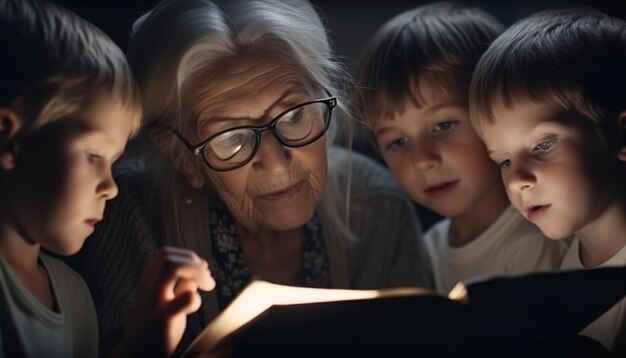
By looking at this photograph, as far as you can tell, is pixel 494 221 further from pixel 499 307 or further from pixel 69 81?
pixel 69 81

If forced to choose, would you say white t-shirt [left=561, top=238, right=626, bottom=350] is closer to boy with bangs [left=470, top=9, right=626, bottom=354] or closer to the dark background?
boy with bangs [left=470, top=9, right=626, bottom=354]

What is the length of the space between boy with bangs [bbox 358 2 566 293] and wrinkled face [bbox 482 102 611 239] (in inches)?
4.8

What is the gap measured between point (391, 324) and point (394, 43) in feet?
1.66

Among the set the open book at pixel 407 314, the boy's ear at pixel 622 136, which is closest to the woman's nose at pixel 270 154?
the open book at pixel 407 314

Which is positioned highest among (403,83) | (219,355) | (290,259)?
(403,83)

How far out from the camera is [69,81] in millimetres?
934

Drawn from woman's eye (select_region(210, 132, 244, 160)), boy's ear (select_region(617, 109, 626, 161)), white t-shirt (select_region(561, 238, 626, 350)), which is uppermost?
boy's ear (select_region(617, 109, 626, 161))

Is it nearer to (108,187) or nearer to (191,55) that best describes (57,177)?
(108,187)

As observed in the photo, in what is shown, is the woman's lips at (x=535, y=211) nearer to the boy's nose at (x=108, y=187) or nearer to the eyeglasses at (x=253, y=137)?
the eyeglasses at (x=253, y=137)

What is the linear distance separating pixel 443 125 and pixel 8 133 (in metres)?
0.67

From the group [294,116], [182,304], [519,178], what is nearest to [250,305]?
[182,304]

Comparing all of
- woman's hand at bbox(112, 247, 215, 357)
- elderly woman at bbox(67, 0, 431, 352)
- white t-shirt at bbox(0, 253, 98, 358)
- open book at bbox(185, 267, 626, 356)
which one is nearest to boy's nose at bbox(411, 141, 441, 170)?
elderly woman at bbox(67, 0, 431, 352)

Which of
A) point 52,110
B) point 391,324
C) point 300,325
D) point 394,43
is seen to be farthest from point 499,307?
point 52,110

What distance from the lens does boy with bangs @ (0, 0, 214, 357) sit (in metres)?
0.91
